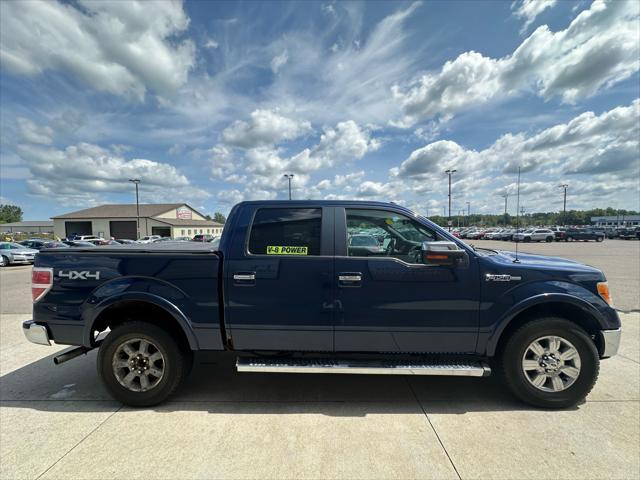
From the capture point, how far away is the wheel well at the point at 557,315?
10.1 feet

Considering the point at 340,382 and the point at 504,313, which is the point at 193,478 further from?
the point at 504,313

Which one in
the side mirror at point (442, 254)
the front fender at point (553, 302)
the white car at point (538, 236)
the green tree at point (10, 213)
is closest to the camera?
the side mirror at point (442, 254)

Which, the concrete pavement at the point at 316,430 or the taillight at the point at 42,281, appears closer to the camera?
the concrete pavement at the point at 316,430

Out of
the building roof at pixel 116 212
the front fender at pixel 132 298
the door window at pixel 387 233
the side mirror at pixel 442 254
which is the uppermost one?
the building roof at pixel 116 212

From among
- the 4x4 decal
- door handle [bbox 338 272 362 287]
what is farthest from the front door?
the 4x4 decal

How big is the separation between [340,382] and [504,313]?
1.88 meters

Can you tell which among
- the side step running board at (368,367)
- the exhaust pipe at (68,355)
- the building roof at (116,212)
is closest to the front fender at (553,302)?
the side step running board at (368,367)

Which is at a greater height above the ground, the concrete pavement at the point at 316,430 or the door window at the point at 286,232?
the door window at the point at 286,232

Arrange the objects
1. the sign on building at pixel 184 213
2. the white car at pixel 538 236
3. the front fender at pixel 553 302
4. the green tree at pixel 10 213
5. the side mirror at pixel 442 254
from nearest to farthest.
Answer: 1. the side mirror at pixel 442 254
2. the front fender at pixel 553 302
3. the white car at pixel 538 236
4. the sign on building at pixel 184 213
5. the green tree at pixel 10 213

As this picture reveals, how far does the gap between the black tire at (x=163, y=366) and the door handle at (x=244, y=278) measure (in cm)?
90

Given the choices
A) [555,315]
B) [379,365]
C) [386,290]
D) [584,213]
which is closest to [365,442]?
[379,365]

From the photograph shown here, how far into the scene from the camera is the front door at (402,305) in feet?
9.73

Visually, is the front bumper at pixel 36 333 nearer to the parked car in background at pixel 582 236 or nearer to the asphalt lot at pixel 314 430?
the asphalt lot at pixel 314 430

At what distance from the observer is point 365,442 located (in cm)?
254
